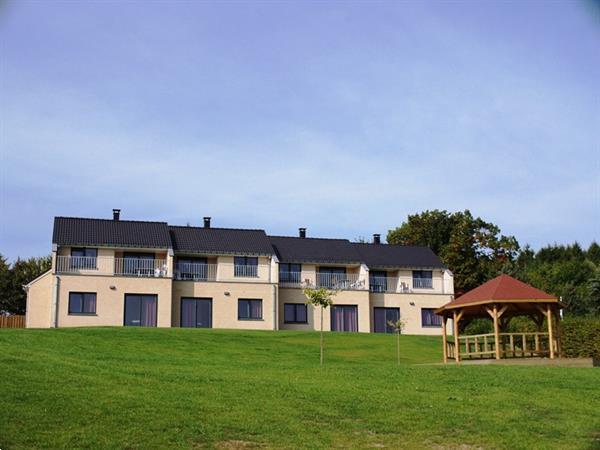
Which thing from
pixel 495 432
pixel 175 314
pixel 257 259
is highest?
pixel 257 259

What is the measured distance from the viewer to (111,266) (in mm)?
46656

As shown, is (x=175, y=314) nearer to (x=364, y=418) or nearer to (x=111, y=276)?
(x=111, y=276)

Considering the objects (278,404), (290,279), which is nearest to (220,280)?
(290,279)

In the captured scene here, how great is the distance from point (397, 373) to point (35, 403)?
10.3 metres

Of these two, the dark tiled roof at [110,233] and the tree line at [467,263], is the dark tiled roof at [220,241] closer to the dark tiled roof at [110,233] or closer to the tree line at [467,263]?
the dark tiled roof at [110,233]

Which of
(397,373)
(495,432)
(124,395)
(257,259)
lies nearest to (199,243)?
(257,259)

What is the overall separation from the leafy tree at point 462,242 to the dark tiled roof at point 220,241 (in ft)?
61.8

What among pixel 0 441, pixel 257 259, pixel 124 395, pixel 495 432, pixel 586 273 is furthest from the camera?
pixel 586 273

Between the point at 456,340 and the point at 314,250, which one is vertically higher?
the point at 314,250

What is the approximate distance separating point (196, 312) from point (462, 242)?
26.3m

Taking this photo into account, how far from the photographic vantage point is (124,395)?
17469 millimetres

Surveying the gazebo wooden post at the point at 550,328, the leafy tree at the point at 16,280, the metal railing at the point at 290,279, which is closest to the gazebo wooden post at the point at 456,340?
the gazebo wooden post at the point at 550,328

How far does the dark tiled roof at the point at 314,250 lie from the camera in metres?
51.8

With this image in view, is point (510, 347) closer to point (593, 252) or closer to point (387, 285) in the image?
point (387, 285)
